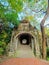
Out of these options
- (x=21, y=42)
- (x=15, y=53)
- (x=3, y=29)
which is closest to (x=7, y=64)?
(x=15, y=53)

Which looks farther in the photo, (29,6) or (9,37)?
(9,37)

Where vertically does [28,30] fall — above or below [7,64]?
above

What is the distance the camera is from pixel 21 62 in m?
13.1

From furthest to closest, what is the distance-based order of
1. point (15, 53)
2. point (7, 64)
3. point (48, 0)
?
point (15, 53)
point (48, 0)
point (7, 64)

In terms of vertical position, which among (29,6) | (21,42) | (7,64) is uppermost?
(29,6)

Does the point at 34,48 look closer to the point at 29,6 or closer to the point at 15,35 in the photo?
the point at 15,35

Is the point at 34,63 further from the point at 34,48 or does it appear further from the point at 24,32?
the point at 24,32

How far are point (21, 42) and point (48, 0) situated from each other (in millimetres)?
8576

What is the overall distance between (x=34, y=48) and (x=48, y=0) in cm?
544

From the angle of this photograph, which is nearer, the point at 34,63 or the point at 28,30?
the point at 34,63

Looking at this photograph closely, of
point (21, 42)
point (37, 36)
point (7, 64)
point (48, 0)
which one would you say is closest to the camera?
point (7, 64)

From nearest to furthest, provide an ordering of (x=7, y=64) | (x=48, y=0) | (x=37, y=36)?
(x=7, y=64), (x=48, y=0), (x=37, y=36)

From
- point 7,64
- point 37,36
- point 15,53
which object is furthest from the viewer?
point 37,36

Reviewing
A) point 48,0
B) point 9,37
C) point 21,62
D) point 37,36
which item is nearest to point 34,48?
point 37,36
